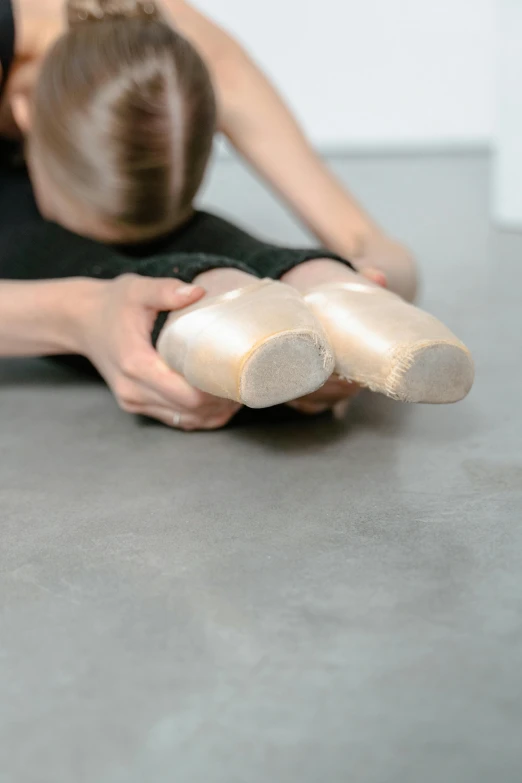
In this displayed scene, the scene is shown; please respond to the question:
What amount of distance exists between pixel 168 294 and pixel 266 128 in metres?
0.60

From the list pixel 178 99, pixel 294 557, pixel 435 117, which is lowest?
pixel 435 117

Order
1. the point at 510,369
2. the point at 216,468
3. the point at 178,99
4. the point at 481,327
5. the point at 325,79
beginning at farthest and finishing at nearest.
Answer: the point at 325,79
the point at 481,327
the point at 510,369
the point at 178,99
the point at 216,468

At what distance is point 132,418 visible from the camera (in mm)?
1027

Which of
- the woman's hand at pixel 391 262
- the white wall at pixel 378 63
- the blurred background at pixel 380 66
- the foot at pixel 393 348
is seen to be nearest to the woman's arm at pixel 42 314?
the foot at pixel 393 348

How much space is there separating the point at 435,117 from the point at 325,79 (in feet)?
1.72

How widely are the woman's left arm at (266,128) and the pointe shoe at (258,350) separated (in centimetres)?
56

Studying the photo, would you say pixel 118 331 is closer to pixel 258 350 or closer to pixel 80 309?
pixel 80 309

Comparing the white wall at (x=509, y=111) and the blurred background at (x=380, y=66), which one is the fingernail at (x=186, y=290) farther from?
the blurred background at (x=380, y=66)

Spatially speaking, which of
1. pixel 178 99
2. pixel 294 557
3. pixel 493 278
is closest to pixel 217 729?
pixel 294 557

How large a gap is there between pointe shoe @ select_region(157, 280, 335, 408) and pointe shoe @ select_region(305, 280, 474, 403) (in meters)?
0.03

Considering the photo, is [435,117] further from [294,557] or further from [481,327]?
[294,557]

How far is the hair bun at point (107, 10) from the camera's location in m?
1.12

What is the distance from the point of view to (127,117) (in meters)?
1.00

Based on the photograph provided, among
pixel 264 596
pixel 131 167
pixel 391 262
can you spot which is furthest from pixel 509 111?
pixel 264 596
